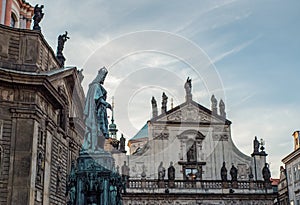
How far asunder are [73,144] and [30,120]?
31.2ft

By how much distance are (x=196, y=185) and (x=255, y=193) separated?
4917 mm

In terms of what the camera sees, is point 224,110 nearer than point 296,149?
No

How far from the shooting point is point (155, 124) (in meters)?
40.1

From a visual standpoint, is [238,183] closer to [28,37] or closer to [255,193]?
[255,193]

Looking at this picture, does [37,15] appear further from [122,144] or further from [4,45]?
[122,144]

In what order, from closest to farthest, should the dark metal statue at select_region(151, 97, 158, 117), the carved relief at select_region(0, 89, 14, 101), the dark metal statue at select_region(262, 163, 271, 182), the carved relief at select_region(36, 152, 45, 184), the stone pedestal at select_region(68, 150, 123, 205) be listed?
the stone pedestal at select_region(68, 150, 123, 205) → the carved relief at select_region(0, 89, 14, 101) → the carved relief at select_region(36, 152, 45, 184) → the dark metal statue at select_region(262, 163, 271, 182) → the dark metal statue at select_region(151, 97, 158, 117)

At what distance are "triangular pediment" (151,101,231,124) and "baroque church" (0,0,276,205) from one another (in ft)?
0.30

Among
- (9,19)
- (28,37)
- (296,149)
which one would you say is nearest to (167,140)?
(296,149)

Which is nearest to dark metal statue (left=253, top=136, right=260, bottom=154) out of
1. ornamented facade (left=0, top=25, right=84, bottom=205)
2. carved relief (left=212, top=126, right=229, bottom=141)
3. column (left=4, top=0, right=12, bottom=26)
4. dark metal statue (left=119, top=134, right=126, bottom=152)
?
carved relief (left=212, top=126, right=229, bottom=141)

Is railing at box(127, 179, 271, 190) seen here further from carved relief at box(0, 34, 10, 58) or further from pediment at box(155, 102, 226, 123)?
carved relief at box(0, 34, 10, 58)

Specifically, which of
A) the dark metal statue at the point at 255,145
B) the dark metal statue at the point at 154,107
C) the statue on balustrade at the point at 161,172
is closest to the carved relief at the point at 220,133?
the dark metal statue at the point at 255,145

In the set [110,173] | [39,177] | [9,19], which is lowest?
[110,173]

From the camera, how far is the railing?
36.2 m

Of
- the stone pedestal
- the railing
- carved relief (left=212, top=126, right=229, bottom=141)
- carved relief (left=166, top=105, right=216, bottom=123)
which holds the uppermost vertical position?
carved relief (left=166, top=105, right=216, bottom=123)
